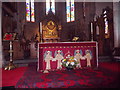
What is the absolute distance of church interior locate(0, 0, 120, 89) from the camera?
10.5ft

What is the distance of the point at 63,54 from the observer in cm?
411

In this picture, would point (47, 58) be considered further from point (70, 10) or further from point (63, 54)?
point (70, 10)

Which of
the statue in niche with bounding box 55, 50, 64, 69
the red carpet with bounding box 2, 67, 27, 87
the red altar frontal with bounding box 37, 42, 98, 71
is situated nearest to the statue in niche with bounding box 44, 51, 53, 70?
the red altar frontal with bounding box 37, 42, 98, 71

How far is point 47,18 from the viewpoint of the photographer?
32.8ft

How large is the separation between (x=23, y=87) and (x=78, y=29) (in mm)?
7620

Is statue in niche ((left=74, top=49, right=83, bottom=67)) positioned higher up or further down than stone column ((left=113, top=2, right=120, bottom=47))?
further down

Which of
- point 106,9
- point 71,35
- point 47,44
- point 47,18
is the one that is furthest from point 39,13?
point 47,44

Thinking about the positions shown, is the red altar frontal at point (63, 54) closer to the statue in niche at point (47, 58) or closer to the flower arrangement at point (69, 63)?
the statue in niche at point (47, 58)

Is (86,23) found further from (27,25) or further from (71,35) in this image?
(27,25)

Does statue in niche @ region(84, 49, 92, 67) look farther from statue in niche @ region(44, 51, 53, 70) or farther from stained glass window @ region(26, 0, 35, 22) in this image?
stained glass window @ region(26, 0, 35, 22)

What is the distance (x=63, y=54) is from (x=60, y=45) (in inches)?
13.7

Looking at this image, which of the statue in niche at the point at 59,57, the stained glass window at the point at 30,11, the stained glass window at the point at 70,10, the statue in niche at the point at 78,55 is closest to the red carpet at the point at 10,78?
the statue in niche at the point at 59,57

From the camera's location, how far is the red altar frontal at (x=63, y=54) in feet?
13.0

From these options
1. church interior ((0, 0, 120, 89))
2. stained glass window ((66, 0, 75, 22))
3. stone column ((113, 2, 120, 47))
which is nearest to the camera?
church interior ((0, 0, 120, 89))
